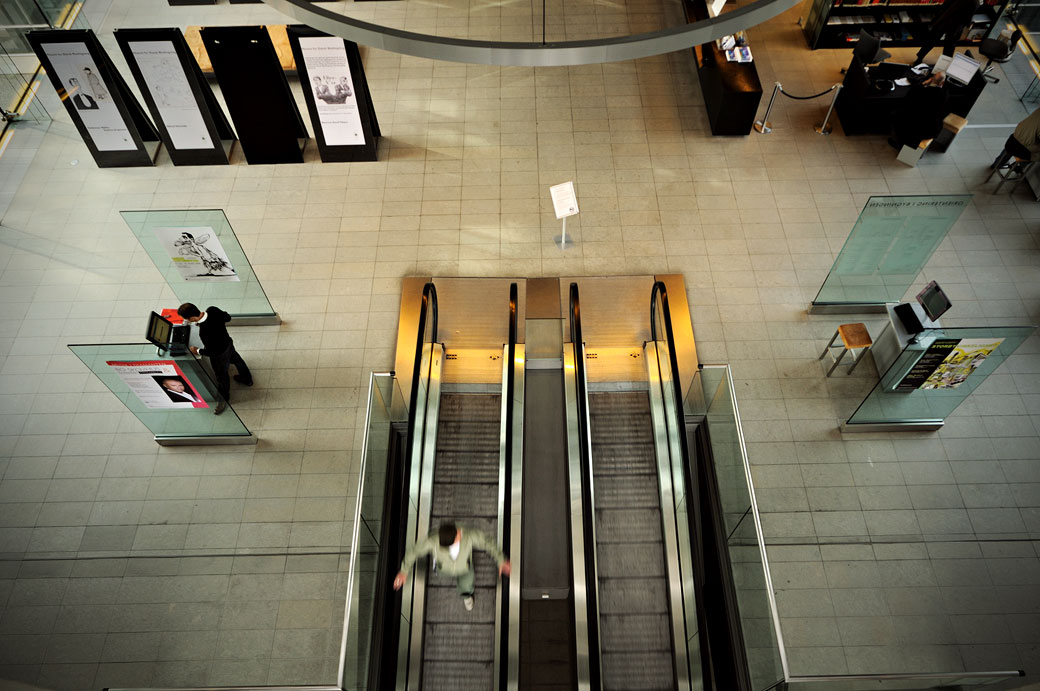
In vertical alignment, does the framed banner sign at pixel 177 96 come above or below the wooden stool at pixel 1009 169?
above

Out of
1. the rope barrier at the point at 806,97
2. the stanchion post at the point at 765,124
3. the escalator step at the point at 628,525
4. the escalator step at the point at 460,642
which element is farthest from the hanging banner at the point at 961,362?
the escalator step at the point at 460,642

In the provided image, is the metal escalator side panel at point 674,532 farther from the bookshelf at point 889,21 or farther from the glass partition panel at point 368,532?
the bookshelf at point 889,21

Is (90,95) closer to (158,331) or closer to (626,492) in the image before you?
(158,331)

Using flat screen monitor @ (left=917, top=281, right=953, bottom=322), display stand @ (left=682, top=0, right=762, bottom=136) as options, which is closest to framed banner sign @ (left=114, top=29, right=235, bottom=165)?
display stand @ (left=682, top=0, right=762, bottom=136)

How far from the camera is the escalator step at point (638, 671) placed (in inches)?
243

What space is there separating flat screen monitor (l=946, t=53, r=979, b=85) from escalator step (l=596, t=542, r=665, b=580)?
8344 millimetres

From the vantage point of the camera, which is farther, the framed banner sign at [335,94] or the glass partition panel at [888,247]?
the framed banner sign at [335,94]

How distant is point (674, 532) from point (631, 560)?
0.51m

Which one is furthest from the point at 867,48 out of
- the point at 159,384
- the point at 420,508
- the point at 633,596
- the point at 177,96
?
the point at 159,384

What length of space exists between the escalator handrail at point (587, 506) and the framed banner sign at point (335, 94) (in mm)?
4694

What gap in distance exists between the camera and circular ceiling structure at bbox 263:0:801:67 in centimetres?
442

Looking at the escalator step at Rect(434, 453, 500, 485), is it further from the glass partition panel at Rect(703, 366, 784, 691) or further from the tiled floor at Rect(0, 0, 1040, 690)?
the glass partition panel at Rect(703, 366, 784, 691)

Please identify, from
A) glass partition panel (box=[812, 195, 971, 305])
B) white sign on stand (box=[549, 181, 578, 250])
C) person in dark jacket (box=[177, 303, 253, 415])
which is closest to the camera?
person in dark jacket (box=[177, 303, 253, 415])

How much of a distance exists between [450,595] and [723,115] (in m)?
7.86
